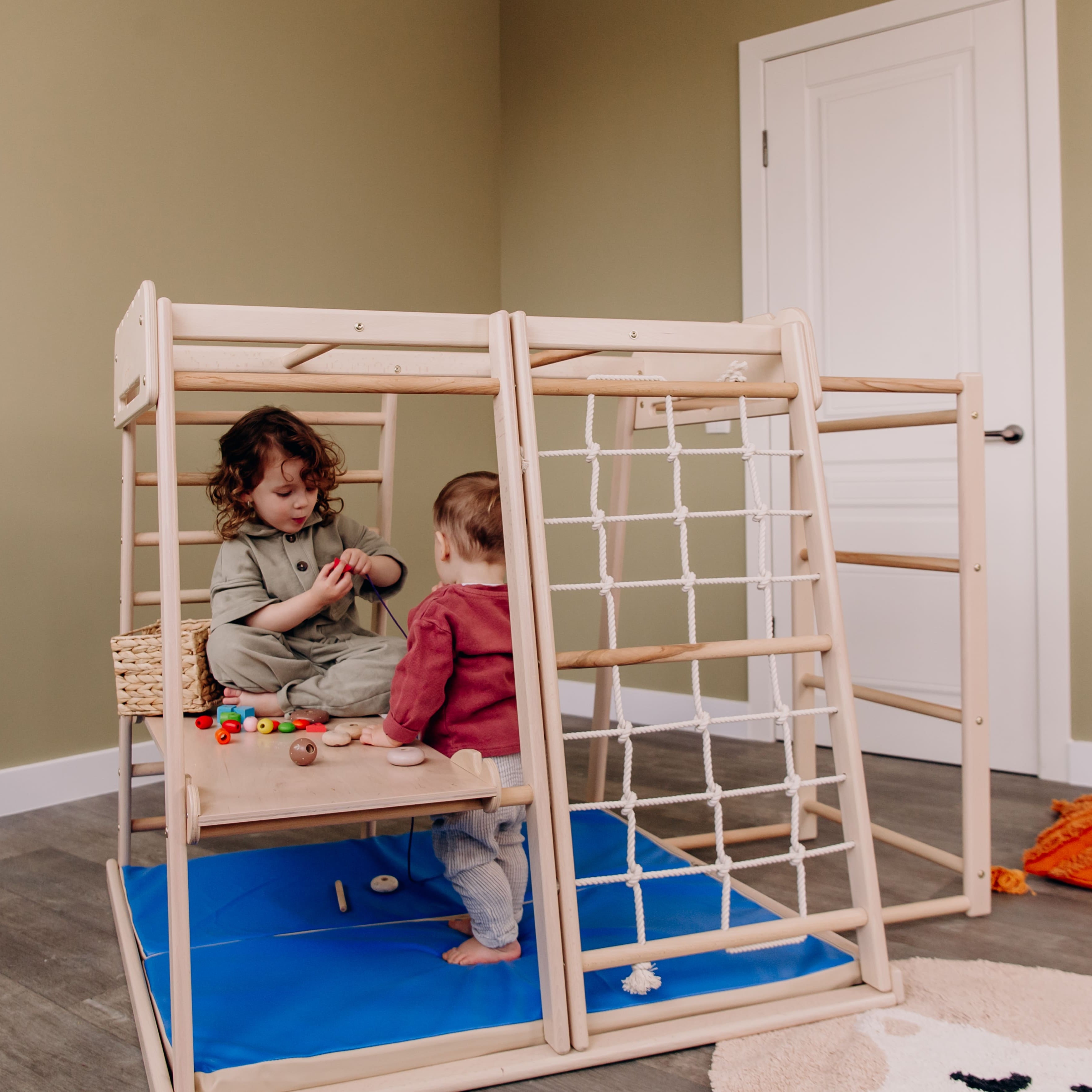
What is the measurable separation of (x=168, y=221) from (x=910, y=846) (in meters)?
2.22

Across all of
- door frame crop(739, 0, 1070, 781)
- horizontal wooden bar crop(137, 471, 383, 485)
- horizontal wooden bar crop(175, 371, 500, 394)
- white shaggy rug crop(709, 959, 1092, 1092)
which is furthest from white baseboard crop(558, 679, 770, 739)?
horizontal wooden bar crop(175, 371, 500, 394)

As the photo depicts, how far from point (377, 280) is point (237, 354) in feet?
5.57

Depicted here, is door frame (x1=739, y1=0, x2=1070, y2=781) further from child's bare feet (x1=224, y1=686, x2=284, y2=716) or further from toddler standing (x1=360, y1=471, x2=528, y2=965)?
child's bare feet (x1=224, y1=686, x2=284, y2=716)

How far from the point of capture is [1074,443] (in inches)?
97.7

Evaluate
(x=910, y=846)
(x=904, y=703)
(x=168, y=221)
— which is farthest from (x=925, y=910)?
(x=168, y=221)

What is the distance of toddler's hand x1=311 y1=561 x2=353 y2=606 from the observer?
1815 millimetres

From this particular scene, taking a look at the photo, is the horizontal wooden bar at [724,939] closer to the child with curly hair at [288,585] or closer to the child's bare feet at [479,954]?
the child's bare feet at [479,954]

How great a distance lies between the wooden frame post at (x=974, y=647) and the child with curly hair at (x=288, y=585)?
3.12 ft

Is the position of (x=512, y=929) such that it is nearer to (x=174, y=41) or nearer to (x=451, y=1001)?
(x=451, y=1001)

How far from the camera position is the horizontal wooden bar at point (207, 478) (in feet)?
6.20

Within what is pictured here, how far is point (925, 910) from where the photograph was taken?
1590mm

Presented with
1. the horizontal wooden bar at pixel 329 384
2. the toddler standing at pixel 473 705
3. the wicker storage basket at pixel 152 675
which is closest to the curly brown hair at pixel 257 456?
the wicker storage basket at pixel 152 675

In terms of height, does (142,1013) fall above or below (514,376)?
below

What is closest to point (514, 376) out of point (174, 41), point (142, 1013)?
point (142, 1013)
